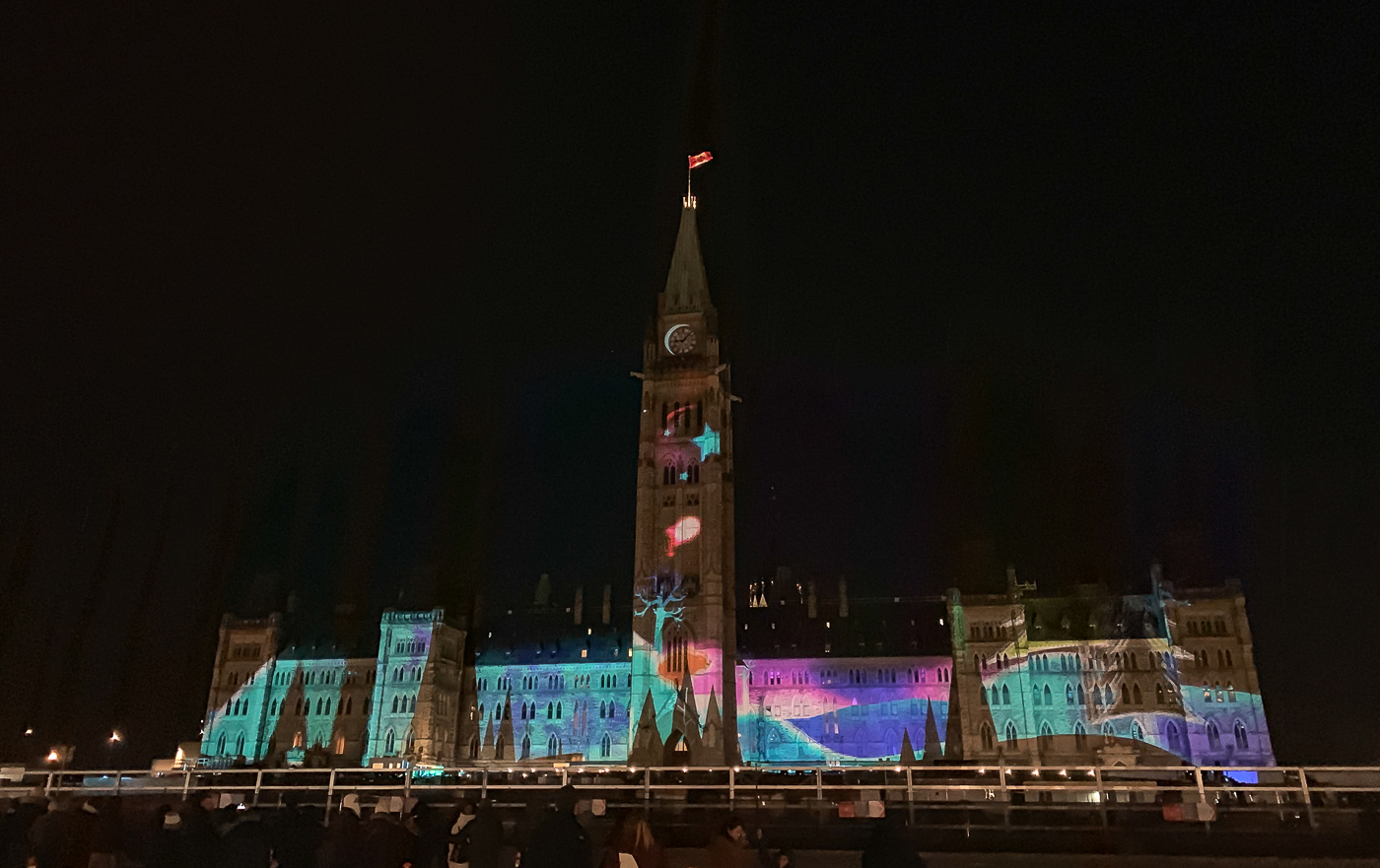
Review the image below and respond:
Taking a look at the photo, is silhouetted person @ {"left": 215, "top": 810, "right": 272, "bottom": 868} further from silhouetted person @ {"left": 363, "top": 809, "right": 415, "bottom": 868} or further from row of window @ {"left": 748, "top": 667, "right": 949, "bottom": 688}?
row of window @ {"left": 748, "top": 667, "right": 949, "bottom": 688}

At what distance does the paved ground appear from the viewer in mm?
13891

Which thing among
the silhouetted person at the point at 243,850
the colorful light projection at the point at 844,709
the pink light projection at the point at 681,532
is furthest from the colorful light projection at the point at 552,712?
the silhouetted person at the point at 243,850

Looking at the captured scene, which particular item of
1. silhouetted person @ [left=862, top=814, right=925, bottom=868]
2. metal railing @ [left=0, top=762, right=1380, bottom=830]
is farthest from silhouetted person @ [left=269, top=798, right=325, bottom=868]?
silhouetted person @ [left=862, top=814, right=925, bottom=868]

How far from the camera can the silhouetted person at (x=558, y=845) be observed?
10.6 meters

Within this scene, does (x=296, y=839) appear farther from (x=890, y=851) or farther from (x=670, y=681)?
(x=670, y=681)

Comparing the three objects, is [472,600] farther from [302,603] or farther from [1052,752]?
[1052,752]

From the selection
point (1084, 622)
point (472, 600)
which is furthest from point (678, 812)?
point (472, 600)

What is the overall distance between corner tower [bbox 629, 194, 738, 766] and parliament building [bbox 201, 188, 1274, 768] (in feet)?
0.57

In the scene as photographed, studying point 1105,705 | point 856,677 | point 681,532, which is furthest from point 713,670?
point 1105,705

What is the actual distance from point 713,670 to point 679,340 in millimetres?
28700

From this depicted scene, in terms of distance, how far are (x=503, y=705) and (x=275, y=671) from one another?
23.1 m

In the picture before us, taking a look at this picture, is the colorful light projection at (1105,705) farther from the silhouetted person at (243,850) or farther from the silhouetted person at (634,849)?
the silhouetted person at (243,850)

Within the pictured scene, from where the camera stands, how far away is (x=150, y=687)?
8394 centimetres

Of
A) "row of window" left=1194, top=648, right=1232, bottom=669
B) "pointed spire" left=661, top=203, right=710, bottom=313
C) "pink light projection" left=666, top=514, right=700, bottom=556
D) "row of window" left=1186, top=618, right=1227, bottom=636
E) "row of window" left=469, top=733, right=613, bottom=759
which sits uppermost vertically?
"pointed spire" left=661, top=203, right=710, bottom=313
